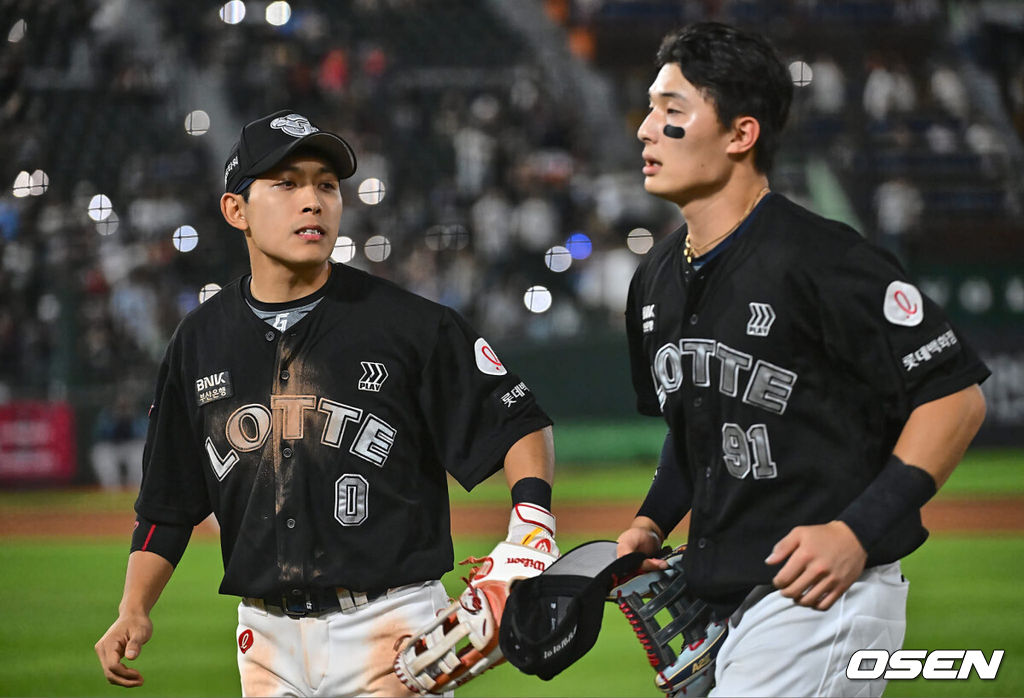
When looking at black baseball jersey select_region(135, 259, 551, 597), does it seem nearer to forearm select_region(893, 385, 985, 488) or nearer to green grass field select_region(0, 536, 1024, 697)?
forearm select_region(893, 385, 985, 488)

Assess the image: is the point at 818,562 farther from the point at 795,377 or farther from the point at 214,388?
the point at 214,388

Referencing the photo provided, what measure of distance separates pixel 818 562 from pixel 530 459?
98cm

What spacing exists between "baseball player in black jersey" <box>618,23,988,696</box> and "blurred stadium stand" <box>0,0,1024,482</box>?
1041 centimetres

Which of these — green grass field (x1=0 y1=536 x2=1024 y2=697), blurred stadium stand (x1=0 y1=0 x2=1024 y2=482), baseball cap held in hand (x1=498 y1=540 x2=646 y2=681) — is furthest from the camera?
blurred stadium stand (x1=0 y1=0 x2=1024 y2=482)

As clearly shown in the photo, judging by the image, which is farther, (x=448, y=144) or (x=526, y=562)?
(x=448, y=144)

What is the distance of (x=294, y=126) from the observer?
3529 millimetres

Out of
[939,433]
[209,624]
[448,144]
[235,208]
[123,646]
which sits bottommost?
[209,624]

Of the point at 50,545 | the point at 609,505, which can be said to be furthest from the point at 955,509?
the point at 50,545

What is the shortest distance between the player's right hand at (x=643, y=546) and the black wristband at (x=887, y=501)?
28.0 inches

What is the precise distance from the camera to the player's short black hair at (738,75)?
3.02 metres

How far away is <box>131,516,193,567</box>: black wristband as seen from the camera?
368 centimetres

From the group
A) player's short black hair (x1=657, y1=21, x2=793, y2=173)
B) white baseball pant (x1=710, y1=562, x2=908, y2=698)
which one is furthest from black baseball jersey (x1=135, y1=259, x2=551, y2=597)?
player's short black hair (x1=657, y1=21, x2=793, y2=173)

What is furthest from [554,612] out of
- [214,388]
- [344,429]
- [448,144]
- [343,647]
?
[448,144]

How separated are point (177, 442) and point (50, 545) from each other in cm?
991
